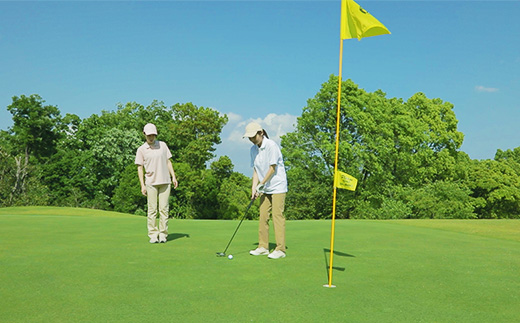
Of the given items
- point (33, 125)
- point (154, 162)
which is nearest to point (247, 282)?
point (154, 162)

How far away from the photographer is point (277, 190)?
8.02 metres

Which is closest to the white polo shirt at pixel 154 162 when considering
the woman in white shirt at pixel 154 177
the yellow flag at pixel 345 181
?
the woman in white shirt at pixel 154 177

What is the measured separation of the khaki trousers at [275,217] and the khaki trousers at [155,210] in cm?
252

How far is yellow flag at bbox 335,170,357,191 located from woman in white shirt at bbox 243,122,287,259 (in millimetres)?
1856

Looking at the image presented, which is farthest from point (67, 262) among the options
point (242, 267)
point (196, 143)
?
point (196, 143)

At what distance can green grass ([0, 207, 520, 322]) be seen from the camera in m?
4.55

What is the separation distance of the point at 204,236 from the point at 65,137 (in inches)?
1917

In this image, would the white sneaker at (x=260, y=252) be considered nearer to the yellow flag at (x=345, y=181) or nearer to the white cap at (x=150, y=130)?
the yellow flag at (x=345, y=181)

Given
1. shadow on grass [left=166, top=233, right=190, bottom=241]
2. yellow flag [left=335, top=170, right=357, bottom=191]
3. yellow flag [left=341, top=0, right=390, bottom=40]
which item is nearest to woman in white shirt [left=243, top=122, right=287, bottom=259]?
yellow flag [left=335, top=170, right=357, bottom=191]

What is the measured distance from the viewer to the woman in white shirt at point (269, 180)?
7.86 m

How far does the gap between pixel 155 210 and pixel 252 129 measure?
3.25 meters

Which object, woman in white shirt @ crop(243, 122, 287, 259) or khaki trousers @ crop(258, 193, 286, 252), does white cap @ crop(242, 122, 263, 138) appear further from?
khaki trousers @ crop(258, 193, 286, 252)

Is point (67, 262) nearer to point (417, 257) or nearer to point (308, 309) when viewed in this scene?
point (308, 309)

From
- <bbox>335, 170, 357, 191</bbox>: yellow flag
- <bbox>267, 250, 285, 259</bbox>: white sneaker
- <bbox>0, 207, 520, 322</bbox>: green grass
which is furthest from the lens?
<bbox>267, 250, 285, 259</bbox>: white sneaker
